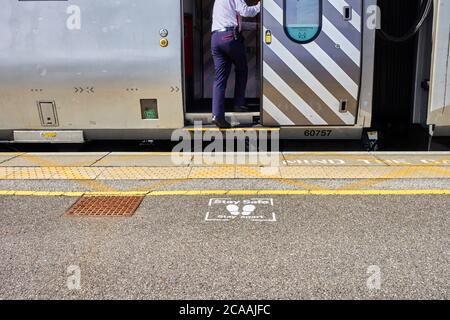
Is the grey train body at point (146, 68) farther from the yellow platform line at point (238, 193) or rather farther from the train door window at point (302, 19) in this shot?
the yellow platform line at point (238, 193)

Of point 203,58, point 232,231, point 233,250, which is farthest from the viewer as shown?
point 203,58

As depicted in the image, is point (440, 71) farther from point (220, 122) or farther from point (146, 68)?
point (146, 68)

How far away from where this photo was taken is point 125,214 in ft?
13.2

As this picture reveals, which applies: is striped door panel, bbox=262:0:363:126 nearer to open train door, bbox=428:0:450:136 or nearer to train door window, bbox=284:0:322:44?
train door window, bbox=284:0:322:44

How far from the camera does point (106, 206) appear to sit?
424 centimetres

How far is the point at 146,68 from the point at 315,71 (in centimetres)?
215

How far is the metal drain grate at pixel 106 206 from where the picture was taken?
4.06 m

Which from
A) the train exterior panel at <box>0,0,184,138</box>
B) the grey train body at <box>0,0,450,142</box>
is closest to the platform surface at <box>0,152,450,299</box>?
the grey train body at <box>0,0,450,142</box>

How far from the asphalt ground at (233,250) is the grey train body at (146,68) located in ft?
5.46

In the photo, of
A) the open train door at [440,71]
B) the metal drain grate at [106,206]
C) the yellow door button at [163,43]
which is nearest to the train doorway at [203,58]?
the yellow door button at [163,43]

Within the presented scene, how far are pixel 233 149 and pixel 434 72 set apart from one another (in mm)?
2743

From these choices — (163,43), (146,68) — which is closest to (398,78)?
(163,43)

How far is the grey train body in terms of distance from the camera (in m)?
5.46
